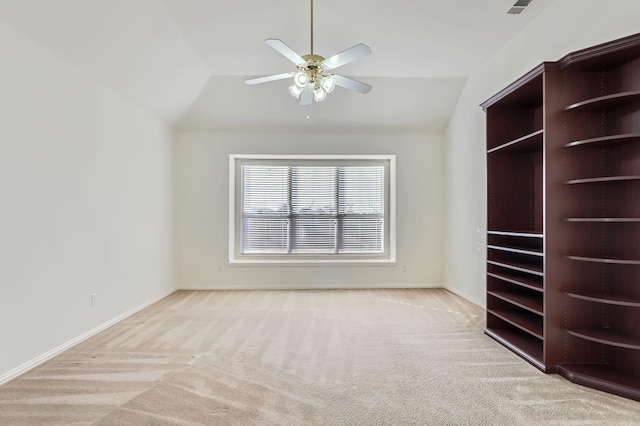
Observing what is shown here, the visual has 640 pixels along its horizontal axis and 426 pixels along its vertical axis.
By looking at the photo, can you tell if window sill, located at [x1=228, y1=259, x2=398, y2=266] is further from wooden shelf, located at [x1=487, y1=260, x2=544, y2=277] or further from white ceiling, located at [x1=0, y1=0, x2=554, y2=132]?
wooden shelf, located at [x1=487, y1=260, x2=544, y2=277]

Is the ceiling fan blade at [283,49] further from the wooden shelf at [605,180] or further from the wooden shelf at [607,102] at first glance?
the wooden shelf at [605,180]

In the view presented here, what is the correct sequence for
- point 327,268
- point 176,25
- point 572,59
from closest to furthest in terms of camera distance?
point 572,59 → point 176,25 → point 327,268

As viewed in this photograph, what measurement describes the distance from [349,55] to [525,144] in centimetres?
183

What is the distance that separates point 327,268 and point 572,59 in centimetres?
447

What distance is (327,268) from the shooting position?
20.5ft

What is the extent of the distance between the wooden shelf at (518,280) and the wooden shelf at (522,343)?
51cm

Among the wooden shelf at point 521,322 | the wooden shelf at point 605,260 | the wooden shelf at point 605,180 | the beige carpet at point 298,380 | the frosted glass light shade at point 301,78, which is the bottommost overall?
the beige carpet at point 298,380

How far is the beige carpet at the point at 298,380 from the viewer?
7.40 feet

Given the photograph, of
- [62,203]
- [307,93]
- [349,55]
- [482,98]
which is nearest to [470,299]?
[482,98]

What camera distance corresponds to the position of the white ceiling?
3297 millimetres

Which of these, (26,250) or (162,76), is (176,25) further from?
(26,250)

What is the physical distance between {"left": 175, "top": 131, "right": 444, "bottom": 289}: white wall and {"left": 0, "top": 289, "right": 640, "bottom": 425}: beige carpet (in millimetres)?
1809

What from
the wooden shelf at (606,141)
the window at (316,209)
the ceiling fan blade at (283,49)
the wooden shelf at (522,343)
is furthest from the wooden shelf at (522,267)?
the window at (316,209)

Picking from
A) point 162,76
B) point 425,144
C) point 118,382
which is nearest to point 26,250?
point 118,382
